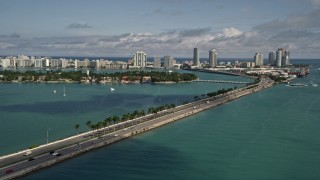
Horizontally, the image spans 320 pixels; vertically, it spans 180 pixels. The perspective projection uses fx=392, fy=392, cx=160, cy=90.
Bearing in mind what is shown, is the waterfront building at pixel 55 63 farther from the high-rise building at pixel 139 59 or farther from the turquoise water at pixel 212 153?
the turquoise water at pixel 212 153

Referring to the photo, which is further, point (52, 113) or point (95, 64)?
point (95, 64)

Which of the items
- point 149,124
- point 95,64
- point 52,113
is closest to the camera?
point 149,124

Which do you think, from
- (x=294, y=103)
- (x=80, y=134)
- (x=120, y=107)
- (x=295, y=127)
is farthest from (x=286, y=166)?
(x=294, y=103)

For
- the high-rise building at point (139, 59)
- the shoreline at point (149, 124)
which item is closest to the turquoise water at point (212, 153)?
the shoreline at point (149, 124)

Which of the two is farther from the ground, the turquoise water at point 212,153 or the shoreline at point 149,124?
the shoreline at point 149,124

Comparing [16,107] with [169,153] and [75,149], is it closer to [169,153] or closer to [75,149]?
[75,149]

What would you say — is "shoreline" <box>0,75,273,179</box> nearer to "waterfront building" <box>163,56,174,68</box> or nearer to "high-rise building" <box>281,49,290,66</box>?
"waterfront building" <box>163,56,174,68</box>

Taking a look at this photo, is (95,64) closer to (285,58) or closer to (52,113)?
(285,58)

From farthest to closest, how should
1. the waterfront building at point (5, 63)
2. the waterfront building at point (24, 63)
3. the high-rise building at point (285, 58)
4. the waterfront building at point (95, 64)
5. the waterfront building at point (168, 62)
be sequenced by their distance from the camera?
the high-rise building at point (285, 58) → the waterfront building at point (168, 62) → the waterfront building at point (24, 63) → the waterfront building at point (5, 63) → the waterfront building at point (95, 64)

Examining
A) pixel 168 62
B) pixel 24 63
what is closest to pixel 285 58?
pixel 168 62
